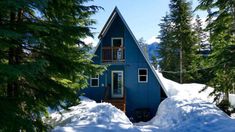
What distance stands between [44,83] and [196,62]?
391 inches

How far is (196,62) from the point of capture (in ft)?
51.5

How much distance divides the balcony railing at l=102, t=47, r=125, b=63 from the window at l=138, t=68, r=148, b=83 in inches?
61.9

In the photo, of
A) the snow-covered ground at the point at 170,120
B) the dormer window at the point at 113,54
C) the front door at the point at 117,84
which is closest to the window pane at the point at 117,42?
the dormer window at the point at 113,54

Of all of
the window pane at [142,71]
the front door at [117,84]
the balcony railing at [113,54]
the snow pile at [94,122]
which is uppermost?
the balcony railing at [113,54]

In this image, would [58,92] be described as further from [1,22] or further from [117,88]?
[117,88]

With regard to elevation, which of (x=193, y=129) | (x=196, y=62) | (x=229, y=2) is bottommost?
(x=193, y=129)

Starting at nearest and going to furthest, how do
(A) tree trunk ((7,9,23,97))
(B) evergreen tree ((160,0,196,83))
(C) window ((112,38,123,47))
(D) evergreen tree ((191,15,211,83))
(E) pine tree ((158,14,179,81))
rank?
(A) tree trunk ((7,9,23,97))
(D) evergreen tree ((191,15,211,83))
(C) window ((112,38,123,47))
(B) evergreen tree ((160,0,196,83))
(E) pine tree ((158,14,179,81))

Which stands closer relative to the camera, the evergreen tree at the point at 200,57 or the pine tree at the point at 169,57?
the evergreen tree at the point at 200,57

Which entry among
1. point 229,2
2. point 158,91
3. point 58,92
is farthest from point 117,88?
point 58,92

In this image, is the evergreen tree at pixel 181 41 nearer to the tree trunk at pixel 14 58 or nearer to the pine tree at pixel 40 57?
the pine tree at pixel 40 57

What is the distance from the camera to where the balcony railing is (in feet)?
73.3

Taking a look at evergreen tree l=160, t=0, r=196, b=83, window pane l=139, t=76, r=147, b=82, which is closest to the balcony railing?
window pane l=139, t=76, r=147, b=82

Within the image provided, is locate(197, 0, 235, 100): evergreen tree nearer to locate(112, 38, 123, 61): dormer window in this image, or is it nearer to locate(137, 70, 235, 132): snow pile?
locate(137, 70, 235, 132): snow pile

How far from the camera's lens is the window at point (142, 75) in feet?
73.9
